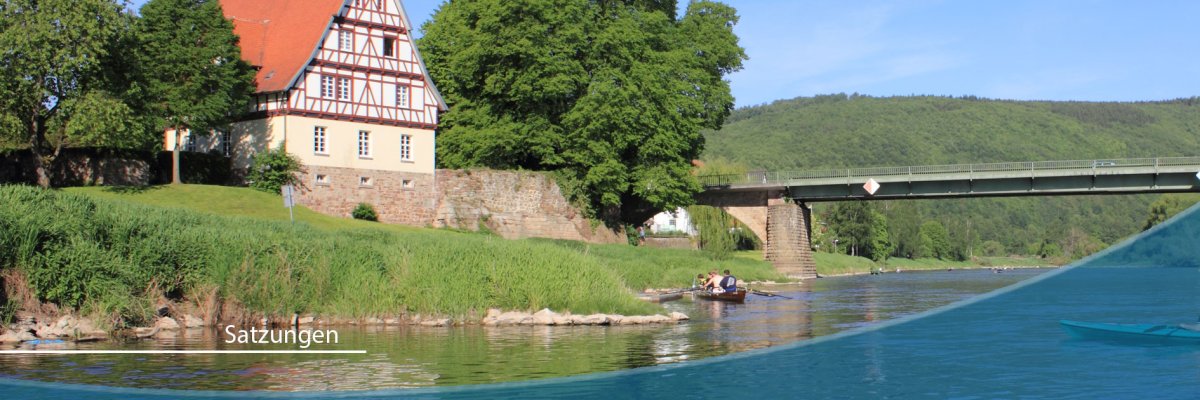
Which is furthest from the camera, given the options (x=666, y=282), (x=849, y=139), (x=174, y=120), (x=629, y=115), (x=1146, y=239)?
(x=849, y=139)

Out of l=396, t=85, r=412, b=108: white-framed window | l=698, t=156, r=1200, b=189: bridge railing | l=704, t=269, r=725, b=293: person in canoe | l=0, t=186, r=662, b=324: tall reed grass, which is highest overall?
l=396, t=85, r=412, b=108: white-framed window

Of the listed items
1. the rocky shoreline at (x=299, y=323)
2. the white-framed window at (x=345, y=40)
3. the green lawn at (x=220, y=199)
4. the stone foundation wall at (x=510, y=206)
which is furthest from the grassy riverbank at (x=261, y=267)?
the stone foundation wall at (x=510, y=206)

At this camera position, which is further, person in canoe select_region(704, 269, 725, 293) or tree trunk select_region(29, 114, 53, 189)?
tree trunk select_region(29, 114, 53, 189)

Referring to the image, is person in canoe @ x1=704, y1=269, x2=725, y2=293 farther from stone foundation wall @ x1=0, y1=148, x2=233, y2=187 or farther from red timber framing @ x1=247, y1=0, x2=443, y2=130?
stone foundation wall @ x1=0, y1=148, x2=233, y2=187

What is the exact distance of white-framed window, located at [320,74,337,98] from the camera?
56.2 meters

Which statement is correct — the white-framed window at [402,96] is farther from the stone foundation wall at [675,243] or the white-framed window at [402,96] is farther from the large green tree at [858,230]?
the large green tree at [858,230]

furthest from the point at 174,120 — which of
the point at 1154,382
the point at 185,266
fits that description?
the point at 1154,382

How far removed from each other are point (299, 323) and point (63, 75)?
24210mm

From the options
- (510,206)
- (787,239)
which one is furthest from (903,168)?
(510,206)

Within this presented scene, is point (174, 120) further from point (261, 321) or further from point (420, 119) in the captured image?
point (261, 321)

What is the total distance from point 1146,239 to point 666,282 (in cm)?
3277

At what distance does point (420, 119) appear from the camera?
60.5m

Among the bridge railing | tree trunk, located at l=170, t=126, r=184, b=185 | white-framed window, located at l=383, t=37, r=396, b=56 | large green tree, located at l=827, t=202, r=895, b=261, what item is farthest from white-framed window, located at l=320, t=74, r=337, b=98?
large green tree, located at l=827, t=202, r=895, b=261

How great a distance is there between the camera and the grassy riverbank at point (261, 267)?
2498 cm
